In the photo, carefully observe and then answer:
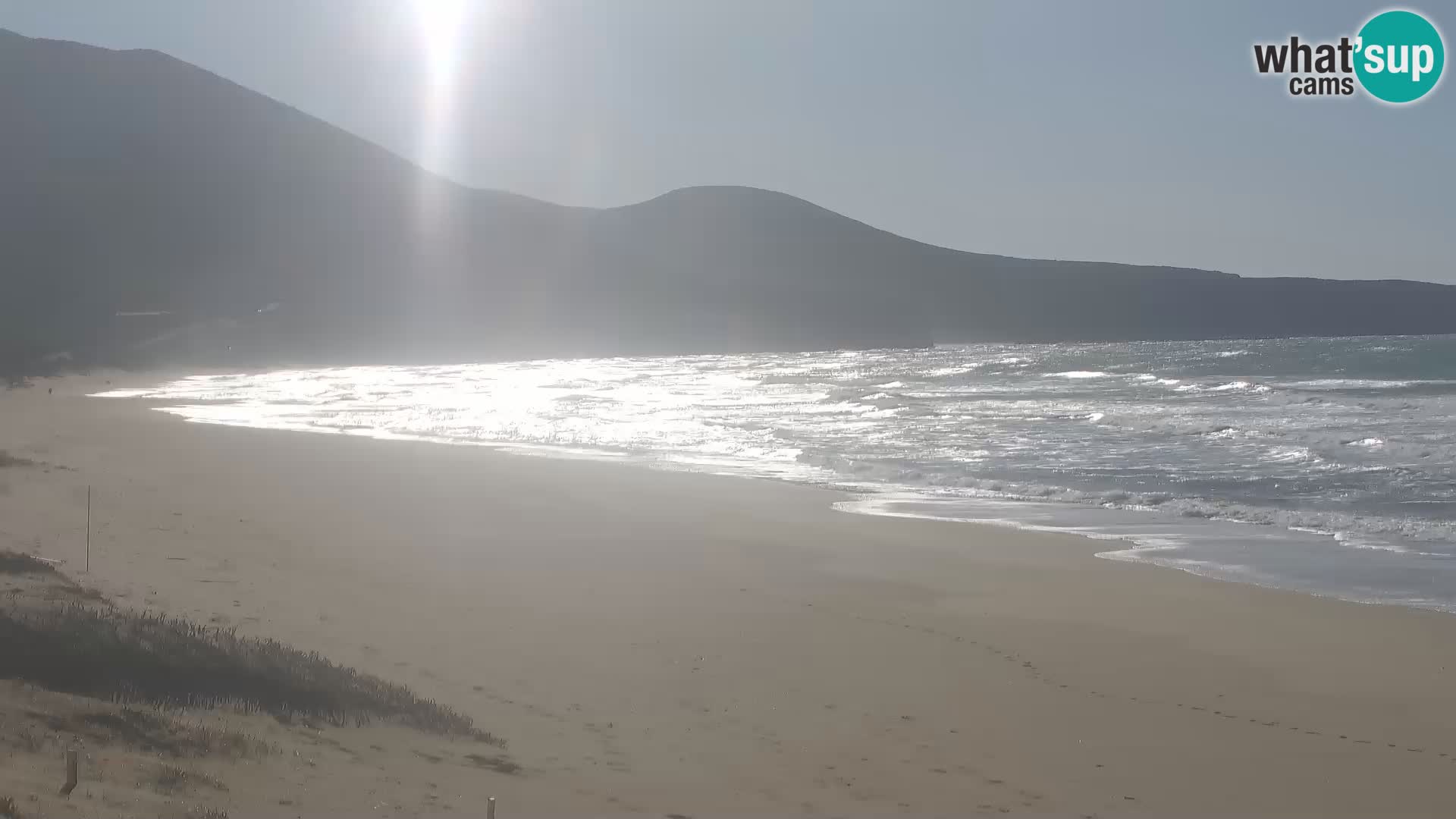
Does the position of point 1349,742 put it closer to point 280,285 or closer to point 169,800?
point 169,800

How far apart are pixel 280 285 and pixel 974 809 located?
10128 centimetres

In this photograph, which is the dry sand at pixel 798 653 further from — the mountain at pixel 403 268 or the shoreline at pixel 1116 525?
the mountain at pixel 403 268

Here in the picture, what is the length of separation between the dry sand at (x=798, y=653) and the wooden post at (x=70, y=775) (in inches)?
25.2

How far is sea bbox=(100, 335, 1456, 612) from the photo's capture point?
12.1 metres

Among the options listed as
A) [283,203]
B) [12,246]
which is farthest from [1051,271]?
[12,246]

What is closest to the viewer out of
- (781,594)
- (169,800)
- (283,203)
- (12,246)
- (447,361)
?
(169,800)

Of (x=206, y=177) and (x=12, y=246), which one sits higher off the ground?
(x=206, y=177)

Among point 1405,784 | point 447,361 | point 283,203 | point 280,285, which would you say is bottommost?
point 1405,784

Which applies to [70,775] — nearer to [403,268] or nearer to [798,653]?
[798,653]

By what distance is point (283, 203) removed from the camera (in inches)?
4417

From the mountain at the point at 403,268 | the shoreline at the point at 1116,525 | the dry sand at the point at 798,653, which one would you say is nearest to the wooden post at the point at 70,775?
the dry sand at the point at 798,653

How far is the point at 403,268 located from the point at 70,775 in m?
106

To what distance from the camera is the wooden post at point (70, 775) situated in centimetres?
345

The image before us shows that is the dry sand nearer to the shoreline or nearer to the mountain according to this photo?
the shoreline
